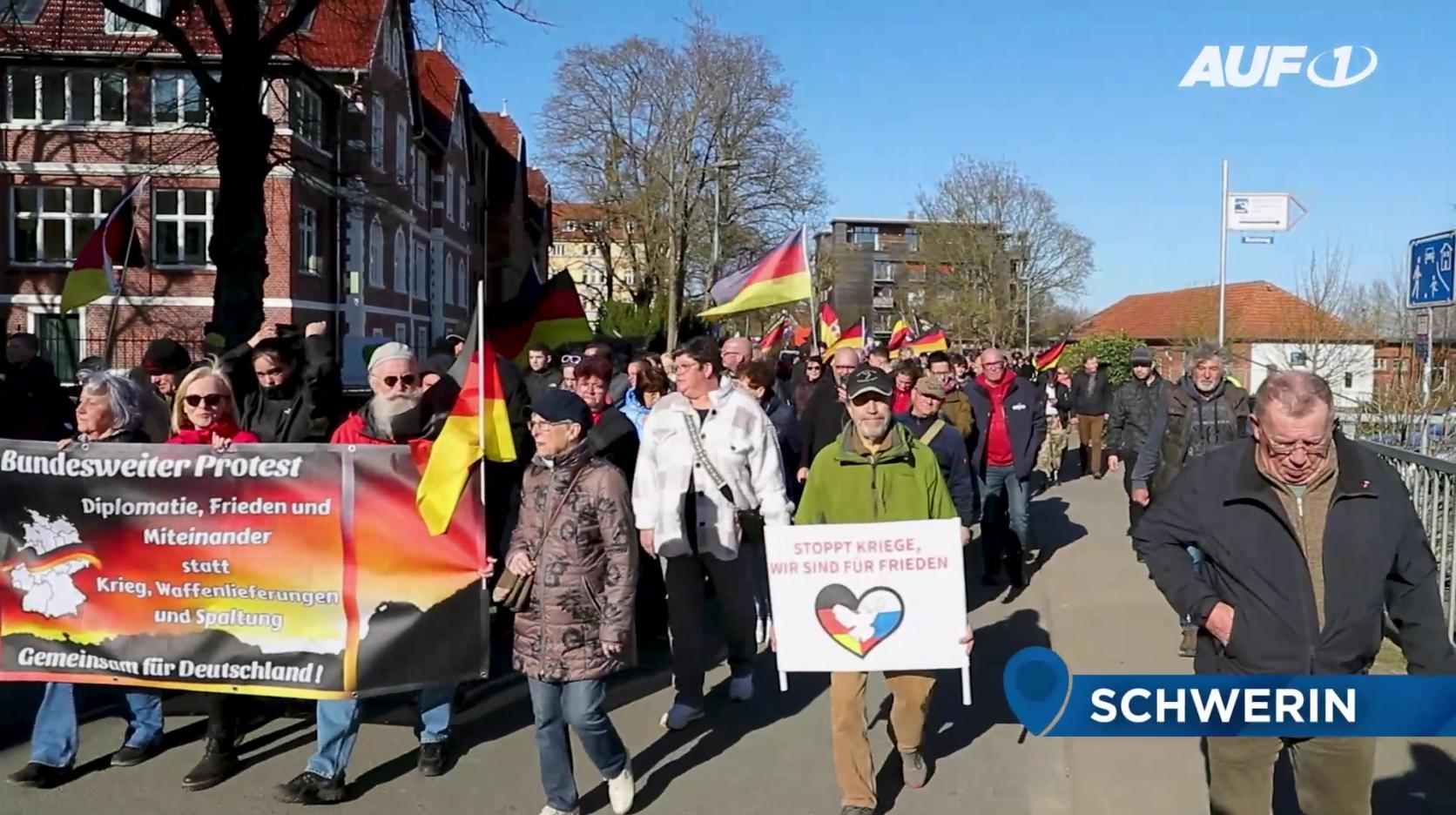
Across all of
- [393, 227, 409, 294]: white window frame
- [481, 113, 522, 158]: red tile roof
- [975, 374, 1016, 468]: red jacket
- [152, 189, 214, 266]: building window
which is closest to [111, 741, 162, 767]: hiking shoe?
[975, 374, 1016, 468]: red jacket

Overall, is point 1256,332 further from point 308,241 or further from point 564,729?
point 564,729

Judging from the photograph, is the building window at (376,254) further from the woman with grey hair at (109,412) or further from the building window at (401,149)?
the woman with grey hair at (109,412)

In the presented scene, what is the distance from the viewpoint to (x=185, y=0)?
1725 centimetres

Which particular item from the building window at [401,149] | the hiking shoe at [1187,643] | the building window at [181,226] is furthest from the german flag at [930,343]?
the building window at [401,149]

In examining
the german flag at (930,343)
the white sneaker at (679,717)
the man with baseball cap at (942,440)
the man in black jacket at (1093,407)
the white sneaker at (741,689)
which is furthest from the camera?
the man in black jacket at (1093,407)

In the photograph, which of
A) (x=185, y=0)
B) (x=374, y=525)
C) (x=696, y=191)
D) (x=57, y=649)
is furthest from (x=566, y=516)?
(x=696, y=191)

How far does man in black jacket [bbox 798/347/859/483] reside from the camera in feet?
31.0

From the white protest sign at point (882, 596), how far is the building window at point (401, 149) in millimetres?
37549

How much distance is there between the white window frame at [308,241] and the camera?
105 ft

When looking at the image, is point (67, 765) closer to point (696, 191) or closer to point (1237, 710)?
point (1237, 710)

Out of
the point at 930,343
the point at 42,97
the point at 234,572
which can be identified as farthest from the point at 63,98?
the point at 234,572

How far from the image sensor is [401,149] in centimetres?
4069

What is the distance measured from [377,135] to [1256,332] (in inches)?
1044

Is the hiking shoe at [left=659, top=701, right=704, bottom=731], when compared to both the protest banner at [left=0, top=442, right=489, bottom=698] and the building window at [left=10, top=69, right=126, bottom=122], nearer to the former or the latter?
the protest banner at [left=0, top=442, right=489, bottom=698]
